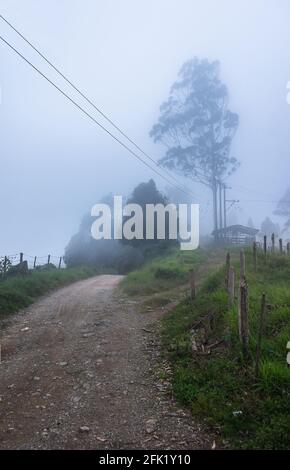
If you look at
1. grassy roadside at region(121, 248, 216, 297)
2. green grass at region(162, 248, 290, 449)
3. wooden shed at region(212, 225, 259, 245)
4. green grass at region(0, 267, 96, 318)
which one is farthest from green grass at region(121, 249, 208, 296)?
wooden shed at region(212, 225, 259, 245)

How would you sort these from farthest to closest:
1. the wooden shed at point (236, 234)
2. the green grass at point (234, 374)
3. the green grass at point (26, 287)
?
the wooden shed at point (236, 234) → the green grass at point (26, 287) → the green grass at point (234, 374)

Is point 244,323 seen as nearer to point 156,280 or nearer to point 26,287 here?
point 156,280

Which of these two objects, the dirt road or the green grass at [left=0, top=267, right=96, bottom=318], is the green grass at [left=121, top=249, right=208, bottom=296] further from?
the dirt road

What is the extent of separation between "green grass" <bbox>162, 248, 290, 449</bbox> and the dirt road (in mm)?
379

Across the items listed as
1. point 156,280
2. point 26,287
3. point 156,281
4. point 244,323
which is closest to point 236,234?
point 156,280

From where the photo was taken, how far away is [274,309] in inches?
369

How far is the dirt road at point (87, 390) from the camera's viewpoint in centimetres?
553

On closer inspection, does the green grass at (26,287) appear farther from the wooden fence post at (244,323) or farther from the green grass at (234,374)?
the wooden fence post at (244,323)

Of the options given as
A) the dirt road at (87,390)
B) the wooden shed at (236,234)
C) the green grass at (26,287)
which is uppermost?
the wooden shed at (236,234)

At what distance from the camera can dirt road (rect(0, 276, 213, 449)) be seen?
553 cm

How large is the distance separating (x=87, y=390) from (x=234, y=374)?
8.50 ft

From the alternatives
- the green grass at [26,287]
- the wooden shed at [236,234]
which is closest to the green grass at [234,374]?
the green grass at [26,287]

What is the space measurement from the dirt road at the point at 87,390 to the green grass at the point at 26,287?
197 centimetres
